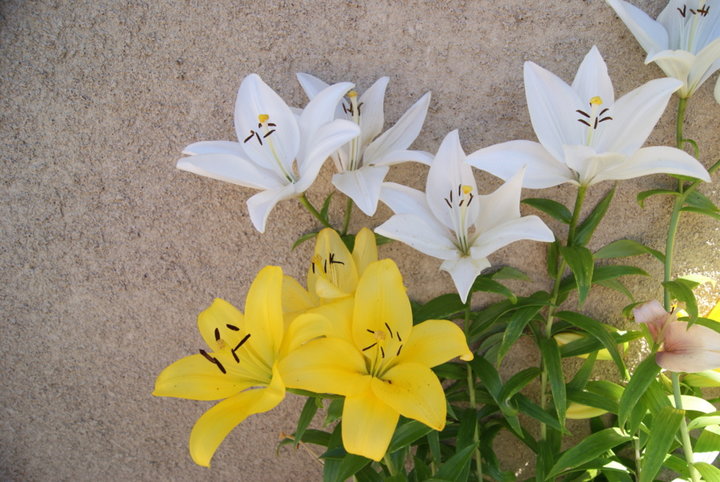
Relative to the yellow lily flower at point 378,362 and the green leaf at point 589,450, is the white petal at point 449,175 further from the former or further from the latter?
the green leaf at point 589,450

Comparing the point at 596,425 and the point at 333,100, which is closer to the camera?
the point at 333,100

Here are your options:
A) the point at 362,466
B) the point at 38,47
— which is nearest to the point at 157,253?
the point at 38,47

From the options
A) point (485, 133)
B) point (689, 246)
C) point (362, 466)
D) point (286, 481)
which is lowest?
point (286, 481)

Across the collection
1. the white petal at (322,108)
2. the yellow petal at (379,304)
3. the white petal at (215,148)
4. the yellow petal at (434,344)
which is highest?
the white petal at (322,108)

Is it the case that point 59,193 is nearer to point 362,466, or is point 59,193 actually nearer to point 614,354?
point 362,466

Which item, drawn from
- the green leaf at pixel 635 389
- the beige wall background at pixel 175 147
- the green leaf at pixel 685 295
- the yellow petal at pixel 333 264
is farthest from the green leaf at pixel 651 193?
the yellow petal at pixel 333 264

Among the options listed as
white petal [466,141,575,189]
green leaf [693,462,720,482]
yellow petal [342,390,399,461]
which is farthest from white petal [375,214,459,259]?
green leaf [693,462,720,482]

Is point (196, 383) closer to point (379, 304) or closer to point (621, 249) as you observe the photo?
point (379, 304)
